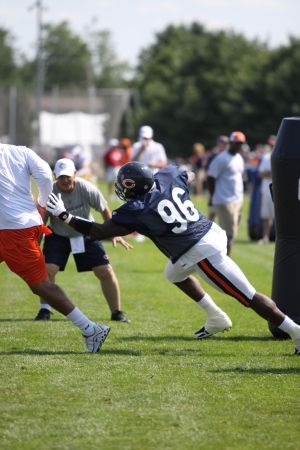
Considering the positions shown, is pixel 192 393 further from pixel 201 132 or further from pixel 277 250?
pixel 201 132

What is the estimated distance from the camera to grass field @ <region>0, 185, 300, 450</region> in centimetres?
415

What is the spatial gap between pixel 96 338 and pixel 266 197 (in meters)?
9.25

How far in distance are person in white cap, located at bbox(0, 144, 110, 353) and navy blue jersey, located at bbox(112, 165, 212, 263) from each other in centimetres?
74

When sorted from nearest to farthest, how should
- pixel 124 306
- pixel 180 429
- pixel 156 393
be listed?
pixel 180 429
pixel 156 393
pixel 124 306

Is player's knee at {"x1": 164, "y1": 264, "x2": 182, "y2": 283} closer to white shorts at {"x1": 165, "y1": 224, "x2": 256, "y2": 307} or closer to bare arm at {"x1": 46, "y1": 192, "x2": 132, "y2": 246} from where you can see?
white shorts at {"x1": 165, "y1": 224, "x2": 256, "y2": 307}

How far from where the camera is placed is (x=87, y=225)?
5.81 m

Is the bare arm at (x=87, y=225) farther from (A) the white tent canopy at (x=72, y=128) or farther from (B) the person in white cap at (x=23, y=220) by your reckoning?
(A) the white tent canopy at (x=72, y=128)

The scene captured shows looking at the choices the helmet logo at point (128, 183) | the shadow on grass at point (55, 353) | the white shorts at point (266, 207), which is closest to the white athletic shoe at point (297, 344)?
the shadow on grass at point (55, 353)

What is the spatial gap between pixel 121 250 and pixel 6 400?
9.94 metres

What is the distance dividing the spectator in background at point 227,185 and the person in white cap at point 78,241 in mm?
3746

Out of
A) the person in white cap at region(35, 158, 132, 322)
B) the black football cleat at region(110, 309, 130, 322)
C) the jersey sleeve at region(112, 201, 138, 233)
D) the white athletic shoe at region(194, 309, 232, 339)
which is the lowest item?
the black football cleat at region(110, 309, 130, 322)

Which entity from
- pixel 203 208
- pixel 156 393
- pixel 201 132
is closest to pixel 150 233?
pixel 156 393

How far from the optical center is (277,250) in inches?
267

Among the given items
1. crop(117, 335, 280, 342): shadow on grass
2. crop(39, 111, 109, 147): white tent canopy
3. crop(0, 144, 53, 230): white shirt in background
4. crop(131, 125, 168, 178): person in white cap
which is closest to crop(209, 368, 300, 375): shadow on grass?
crop(117, 335, 280, 342): shadow on grass
